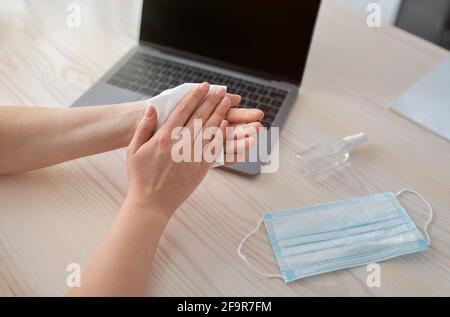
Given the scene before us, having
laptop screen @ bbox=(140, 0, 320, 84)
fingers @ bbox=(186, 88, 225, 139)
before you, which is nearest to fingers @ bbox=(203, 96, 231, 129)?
fingers @ bbox=(186, 88, 225, 139)

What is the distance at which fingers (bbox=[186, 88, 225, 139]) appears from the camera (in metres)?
0.70

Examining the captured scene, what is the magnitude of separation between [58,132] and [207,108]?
246 mm

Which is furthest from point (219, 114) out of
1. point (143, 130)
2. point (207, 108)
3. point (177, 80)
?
point (177, 80)

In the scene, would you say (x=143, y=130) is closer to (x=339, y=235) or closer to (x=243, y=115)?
(x=243, y=115)

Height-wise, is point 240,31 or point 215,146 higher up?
point 240,31

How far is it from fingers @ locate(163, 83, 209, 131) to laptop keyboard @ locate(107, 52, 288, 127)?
0.59 ft

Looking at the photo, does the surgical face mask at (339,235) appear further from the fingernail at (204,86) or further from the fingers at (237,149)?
the fingernail at (204,86)

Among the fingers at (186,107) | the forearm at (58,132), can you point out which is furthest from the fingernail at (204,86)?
the forearm at (58,132)

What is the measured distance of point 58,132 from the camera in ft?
2.39

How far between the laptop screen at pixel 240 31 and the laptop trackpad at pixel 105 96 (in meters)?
0.15

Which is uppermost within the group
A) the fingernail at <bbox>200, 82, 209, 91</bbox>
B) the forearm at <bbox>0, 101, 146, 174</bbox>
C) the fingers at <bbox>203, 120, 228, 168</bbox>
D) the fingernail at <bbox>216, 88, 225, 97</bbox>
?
the fingernail at <bbox>200, 82, 209, 91</bbox>

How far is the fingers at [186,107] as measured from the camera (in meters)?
0.68

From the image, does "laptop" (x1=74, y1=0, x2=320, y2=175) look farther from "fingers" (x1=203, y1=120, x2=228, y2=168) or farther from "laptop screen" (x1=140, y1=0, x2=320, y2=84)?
"fingers" (x1=203, y1=120, x2=228, y2=168)

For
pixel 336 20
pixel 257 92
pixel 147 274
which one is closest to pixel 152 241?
pixel 147 274
